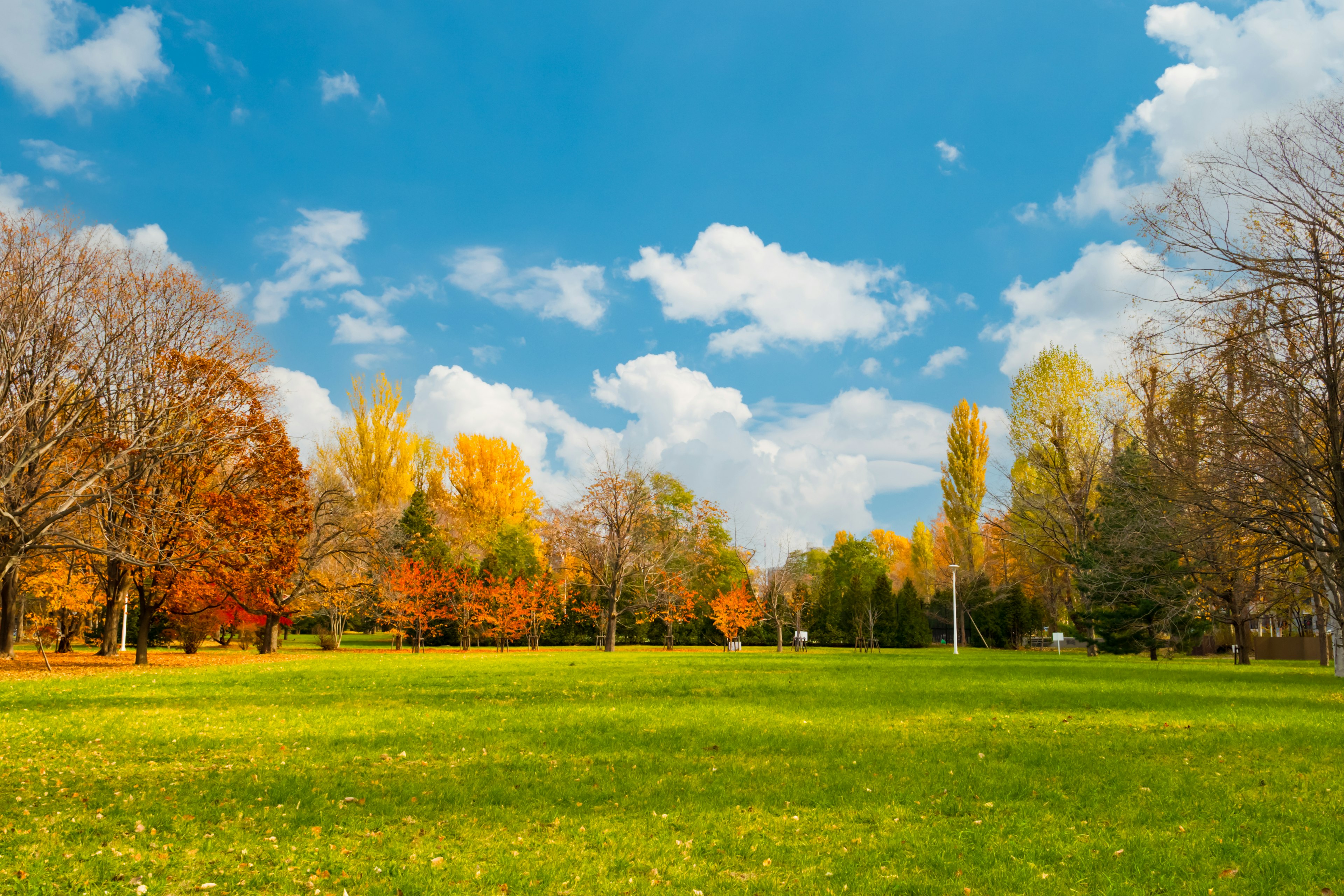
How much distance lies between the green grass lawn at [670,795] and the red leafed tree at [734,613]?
1186 inches

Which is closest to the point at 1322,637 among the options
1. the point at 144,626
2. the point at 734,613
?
the point at 734,613

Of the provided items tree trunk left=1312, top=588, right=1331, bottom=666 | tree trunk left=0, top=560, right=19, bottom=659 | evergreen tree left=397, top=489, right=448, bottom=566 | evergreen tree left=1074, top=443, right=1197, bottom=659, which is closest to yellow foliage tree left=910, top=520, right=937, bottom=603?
evergreen tree left=1074, top=443, right=1197, bottom=659

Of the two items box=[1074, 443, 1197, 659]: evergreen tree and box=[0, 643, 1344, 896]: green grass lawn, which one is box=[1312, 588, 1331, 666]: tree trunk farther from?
box=[0, 643, 1344, 896]: green grass lawn

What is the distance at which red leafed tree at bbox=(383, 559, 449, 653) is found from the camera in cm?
3903

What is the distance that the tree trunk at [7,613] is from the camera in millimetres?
25656

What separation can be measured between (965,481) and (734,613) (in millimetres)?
22508

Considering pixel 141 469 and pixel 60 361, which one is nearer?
pixel 60 361

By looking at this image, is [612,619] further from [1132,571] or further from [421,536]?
[1132,571]

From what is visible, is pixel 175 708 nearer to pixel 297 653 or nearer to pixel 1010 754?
pixel 1010 754

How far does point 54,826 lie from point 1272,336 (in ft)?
66.1

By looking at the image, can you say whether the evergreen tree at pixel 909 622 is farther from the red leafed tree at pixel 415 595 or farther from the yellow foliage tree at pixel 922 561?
the red leafed tree at pixel 415 595

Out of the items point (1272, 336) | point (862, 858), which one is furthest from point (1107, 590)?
point (862, 858)

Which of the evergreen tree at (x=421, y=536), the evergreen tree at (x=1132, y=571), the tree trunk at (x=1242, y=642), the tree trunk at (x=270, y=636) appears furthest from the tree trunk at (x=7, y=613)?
the tree trunk at (x=1242, y=642)

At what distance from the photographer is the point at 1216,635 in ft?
153
